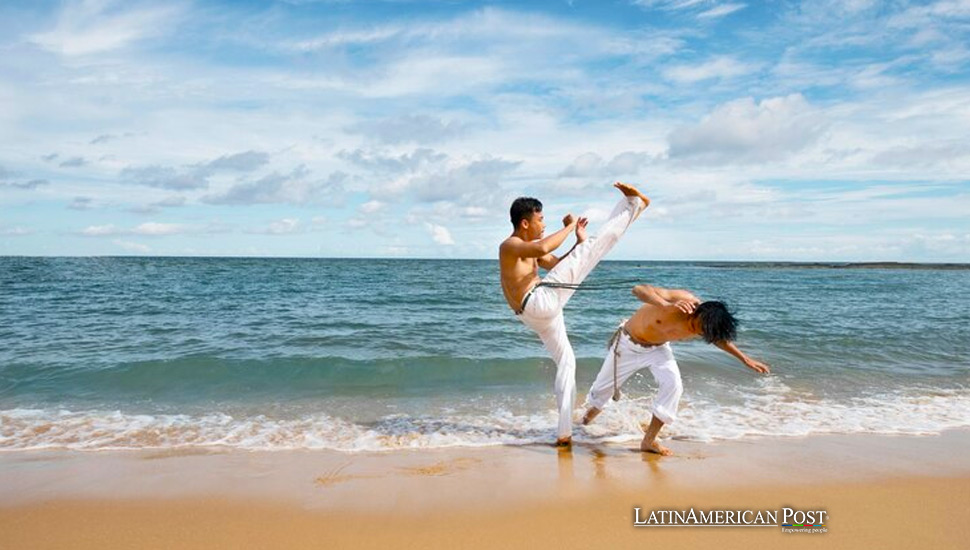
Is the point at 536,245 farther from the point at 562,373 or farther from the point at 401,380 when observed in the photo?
the point at 401,380

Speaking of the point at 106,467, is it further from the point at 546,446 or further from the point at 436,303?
the point at 436,303

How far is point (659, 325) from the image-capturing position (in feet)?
17.4

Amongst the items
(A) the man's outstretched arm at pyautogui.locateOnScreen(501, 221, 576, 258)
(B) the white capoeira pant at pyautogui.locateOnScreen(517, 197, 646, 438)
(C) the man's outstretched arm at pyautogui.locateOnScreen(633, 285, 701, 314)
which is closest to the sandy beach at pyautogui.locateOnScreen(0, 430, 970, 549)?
(B) the white capoeira pant at pyautogui.locateOnScreen(517, 197, 646, 438)

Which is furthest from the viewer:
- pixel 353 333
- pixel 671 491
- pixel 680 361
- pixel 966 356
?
pixel 353 333

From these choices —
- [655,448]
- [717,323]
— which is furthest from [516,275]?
[655,448]

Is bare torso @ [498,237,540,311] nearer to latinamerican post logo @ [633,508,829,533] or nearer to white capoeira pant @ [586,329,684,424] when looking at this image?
white capoeira pant @ [586,329,684,424]

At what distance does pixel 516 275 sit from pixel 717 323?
5.46ft

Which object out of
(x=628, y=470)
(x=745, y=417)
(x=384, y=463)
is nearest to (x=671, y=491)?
(x=628, y=470)

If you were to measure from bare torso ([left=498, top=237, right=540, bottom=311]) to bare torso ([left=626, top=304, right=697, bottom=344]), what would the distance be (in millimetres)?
1000

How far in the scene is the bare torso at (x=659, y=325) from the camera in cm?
513

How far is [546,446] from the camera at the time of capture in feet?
18.4

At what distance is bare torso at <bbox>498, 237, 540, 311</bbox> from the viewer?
5.17m

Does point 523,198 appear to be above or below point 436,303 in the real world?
above

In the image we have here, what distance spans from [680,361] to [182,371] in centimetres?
781
